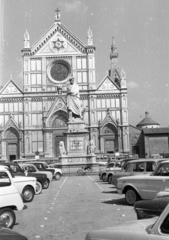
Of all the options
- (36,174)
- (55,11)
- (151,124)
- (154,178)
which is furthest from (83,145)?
(151,124)

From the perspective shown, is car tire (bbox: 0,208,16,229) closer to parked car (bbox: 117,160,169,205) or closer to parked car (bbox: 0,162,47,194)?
parked car (bbox: 117,160,169,205)

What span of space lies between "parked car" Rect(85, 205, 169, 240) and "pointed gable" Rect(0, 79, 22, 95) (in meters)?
51.1

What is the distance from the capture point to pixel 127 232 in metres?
3.69

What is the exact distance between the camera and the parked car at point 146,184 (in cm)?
1068

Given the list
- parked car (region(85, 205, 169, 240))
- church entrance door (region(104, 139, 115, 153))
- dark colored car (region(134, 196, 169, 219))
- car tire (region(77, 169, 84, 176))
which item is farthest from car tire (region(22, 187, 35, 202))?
church entrance door (region(104, 139, 115, 153))

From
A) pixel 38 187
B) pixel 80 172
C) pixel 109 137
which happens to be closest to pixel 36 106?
pixel 109 137

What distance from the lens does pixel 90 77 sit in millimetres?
53656

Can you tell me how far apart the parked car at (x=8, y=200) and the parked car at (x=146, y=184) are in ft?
14.1

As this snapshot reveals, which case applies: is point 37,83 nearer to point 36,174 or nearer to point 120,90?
point 120,90

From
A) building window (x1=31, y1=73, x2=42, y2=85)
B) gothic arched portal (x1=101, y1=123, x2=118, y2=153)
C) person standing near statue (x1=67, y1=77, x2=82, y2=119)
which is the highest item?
building window (x1=31, y1=73, x2=42, y2=85)

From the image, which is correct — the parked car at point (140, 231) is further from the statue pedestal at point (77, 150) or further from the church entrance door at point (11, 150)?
the church entrance door at point (11, 150)

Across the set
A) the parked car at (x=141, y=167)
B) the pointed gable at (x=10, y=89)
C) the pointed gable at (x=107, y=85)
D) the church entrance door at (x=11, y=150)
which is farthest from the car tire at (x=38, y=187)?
the pointed gable at (x=10, y=89)

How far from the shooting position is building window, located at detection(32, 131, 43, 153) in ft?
171

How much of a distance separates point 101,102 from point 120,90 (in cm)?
364
